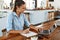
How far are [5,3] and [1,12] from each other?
23cm

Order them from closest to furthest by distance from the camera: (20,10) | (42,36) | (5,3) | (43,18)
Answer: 1. (42,36)
2. (20,10)
3. (5,3)
4. (43,18)

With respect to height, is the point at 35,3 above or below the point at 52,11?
above

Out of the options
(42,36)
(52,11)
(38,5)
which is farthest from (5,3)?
(42,36)

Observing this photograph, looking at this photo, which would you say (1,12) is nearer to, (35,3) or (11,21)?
(35,3)

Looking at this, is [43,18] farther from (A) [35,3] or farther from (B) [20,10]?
(B) [20,10]

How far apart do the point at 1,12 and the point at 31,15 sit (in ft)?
2.78

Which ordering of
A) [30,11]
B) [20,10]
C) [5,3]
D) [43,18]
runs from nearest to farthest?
[20,10], [5,3], [30,11], [43,18]

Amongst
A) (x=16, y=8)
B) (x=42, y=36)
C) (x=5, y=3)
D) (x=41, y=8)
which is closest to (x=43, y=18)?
(x=41, y=8)

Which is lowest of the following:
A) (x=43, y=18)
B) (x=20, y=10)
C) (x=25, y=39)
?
(x=43, y=18)

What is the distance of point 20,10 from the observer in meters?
1.63

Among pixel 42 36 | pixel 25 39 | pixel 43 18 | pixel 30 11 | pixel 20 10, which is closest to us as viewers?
pixel 25 39

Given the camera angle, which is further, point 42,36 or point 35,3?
point 35,3

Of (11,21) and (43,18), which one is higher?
(11,21)

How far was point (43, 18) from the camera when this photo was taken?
3.93 metres
